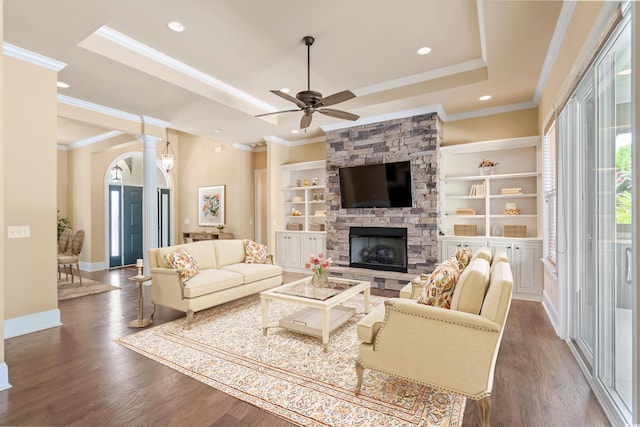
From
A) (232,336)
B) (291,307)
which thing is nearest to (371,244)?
(291,307)

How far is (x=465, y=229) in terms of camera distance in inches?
202

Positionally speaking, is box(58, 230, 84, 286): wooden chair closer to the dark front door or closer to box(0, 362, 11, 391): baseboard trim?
the dark front door

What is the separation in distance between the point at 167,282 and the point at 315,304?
1887mm

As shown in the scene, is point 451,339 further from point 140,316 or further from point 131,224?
point 131,224

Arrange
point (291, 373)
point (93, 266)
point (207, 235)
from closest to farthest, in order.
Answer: point (291, 373) < point (93, 266) < point (207, 235)

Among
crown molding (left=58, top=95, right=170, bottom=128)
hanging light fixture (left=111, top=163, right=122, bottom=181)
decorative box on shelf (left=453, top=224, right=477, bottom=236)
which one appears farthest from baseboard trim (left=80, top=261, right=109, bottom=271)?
decorative box on shelf (left=453, top=224, right=477, bottom=236)

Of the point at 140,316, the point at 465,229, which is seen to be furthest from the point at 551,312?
the point at 140,316

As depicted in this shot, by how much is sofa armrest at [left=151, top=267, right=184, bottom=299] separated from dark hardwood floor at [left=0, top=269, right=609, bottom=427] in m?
0.57

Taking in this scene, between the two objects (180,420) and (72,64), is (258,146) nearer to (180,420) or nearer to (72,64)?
(72,64)

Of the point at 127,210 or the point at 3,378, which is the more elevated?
the point at 127,210

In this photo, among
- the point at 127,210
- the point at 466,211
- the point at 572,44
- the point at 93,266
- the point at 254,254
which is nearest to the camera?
the point at 572,44

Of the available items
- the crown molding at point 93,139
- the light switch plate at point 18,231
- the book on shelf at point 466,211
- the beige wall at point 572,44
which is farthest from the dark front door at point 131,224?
the beige wall at point 572,44

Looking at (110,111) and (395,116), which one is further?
(395,116)

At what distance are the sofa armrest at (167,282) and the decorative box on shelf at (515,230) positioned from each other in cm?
468
